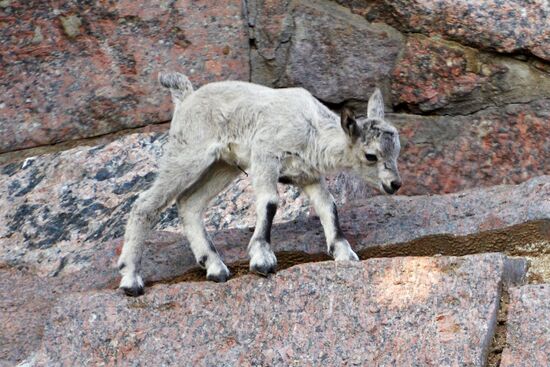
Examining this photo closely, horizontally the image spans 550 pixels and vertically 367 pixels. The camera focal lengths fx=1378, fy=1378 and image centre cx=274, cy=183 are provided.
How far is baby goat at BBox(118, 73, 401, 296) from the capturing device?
8383mm

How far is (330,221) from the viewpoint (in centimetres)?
853

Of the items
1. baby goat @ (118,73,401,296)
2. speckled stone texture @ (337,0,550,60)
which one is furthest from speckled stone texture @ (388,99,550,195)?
baby goat @ (118,73,401,296)

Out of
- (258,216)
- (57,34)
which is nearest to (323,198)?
(258,216)

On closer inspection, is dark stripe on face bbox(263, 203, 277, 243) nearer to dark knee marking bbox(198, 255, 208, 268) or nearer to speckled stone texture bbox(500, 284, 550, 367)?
dark knee marking bbox(198, 255, 208, 268)

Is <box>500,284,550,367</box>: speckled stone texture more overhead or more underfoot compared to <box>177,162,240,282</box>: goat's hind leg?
more overhead

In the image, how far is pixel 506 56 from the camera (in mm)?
10148

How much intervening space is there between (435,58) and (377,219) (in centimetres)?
176

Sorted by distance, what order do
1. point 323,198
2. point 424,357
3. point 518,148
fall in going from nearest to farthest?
1. point 424,357
2. point 323,198
3. point 518,148

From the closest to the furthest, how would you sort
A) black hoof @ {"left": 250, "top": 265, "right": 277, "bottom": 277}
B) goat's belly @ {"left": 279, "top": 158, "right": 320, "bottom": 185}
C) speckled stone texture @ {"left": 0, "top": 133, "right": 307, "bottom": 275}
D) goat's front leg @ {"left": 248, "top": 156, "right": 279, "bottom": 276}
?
black hoof @ {"left": 250, "top": 265, "right": 277, "bottom": 277} < goat's front leg @ {"left": 248, "top": 156, "right": 279, "bottom": 276} < goat's belly @ {"left": 279, "top": 158, "right": 320, "bottom": 185} < speckled stone texture @ {"left": 0, "top": 133, "right": 307, "bottom": 275}

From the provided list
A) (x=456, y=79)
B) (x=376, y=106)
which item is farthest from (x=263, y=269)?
(x=456, y=79)

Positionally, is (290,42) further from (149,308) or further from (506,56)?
(149,308)

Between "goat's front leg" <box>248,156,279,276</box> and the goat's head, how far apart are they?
1.66ft

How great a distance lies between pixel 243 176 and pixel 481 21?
2114mm

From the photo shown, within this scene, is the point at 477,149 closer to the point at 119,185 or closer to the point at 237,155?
the point at 237,155
